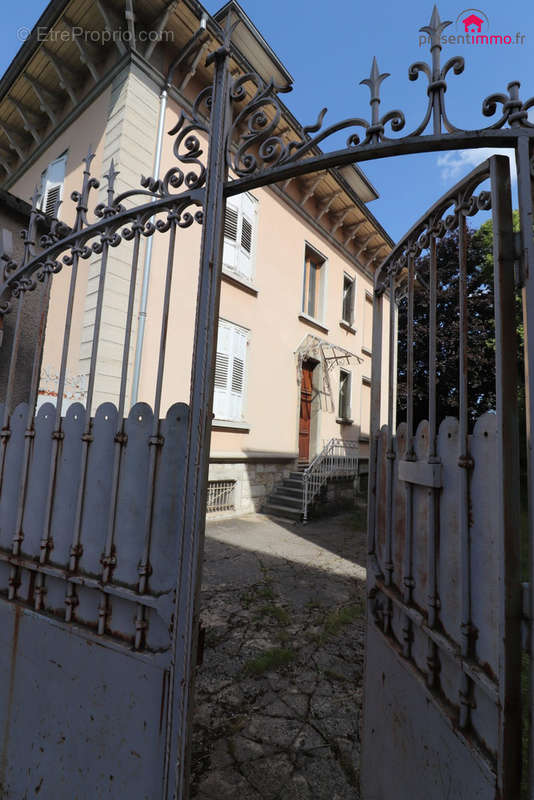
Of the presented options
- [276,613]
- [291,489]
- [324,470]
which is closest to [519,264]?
[276,613]

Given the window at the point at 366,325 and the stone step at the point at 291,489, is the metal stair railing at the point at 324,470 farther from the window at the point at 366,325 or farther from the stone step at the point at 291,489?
the window at the point at 366,325

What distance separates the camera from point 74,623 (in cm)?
176

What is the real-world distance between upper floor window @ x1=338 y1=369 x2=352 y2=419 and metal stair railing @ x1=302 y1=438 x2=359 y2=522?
1.27m

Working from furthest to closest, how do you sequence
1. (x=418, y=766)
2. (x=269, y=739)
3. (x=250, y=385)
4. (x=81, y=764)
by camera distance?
(x=250, y=385)
(x=269, y=739)
(x=81, y=764)
(x=418, y=766)

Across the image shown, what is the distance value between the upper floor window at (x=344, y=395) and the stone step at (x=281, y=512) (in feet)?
15.8

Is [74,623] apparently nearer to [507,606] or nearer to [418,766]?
[418,766]

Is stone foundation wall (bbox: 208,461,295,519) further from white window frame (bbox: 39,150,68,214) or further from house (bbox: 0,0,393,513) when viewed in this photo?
white window frame (bbox: 39,150,68,214)

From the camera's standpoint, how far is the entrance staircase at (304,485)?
853 centimetres

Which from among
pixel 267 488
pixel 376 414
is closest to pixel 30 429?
pixel 376 414

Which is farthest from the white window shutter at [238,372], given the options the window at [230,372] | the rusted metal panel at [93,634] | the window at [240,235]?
the rusted metal panel at [93,634]

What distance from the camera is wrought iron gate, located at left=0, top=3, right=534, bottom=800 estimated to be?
120cm

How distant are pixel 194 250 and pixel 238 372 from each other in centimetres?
265

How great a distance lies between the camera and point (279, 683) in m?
2.65

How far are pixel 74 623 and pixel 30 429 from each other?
0.94 metres
